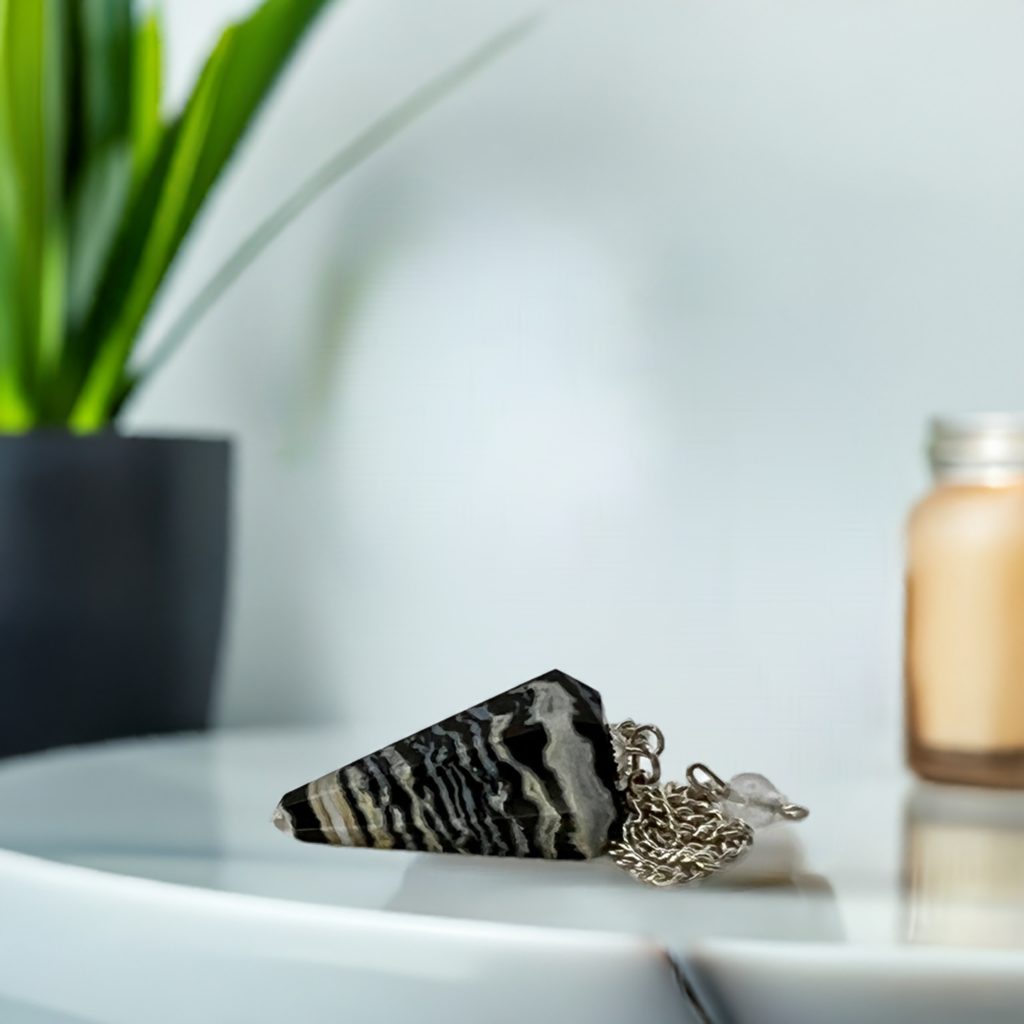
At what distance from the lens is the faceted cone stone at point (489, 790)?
0.34 m

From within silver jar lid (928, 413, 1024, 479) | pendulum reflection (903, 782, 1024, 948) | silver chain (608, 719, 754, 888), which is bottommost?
pendulum reflection (903, 782, 1024, 948)

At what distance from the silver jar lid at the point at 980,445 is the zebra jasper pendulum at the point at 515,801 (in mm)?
205

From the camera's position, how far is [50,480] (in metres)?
0.57

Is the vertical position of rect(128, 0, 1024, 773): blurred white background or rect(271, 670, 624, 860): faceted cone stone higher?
rect(128, 0, 1024, 773): blurred white background

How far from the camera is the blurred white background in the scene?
0.59 metres

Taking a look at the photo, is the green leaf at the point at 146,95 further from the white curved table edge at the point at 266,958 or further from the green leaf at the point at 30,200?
the white curved table edge at the point at 266,958

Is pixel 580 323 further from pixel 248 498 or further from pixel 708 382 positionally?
pixel 248 498

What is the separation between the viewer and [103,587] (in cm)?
58

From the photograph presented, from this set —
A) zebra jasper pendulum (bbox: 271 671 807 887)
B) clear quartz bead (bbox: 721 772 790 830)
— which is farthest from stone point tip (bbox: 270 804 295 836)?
clear quartz bead (bbox: 721 772 790 830)

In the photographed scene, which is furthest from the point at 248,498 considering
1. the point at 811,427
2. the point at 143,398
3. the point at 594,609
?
the point at 811,427

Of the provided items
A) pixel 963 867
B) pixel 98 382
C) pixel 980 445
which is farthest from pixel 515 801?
pixel 98 382

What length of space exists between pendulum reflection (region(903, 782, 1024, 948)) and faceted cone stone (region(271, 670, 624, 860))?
0.30 ft

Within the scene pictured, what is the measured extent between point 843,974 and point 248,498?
0.54 metres

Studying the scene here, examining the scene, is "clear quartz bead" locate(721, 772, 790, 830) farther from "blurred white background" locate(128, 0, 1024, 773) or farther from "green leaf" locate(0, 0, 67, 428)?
"green leaf" locate(0, 0, 67, 428)
